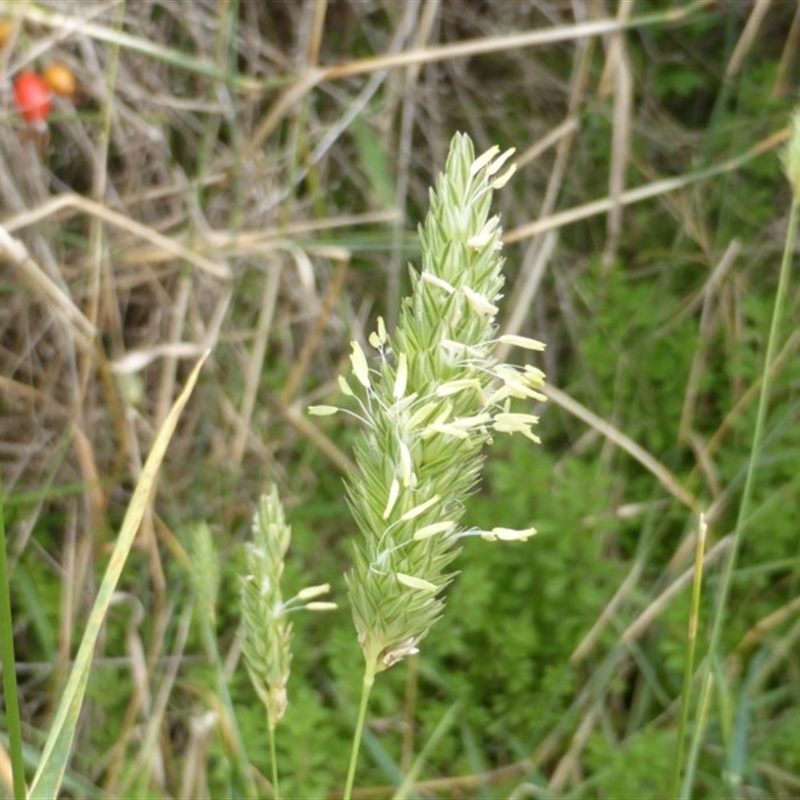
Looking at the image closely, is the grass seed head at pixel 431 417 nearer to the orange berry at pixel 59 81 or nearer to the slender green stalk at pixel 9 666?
the slender green stalk at pixel 9 666

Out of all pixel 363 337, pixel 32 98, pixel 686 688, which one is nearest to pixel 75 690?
pixel 686 688

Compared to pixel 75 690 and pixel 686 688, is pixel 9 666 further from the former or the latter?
pixel 686 688

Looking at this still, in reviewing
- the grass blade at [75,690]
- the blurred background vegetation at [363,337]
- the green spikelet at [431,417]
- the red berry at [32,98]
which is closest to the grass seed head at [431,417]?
the green spikelet at [431,417]

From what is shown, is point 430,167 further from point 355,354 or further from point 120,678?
point 355,354

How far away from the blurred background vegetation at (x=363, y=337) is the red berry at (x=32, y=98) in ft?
0.11

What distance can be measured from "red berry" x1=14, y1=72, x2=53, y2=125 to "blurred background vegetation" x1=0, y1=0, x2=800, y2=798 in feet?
0.11

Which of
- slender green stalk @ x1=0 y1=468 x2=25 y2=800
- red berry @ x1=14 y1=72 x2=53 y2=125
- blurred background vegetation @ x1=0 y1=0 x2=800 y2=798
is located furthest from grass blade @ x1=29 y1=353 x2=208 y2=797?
red berry @ x1=14 y1=72 x2=53 y2=125

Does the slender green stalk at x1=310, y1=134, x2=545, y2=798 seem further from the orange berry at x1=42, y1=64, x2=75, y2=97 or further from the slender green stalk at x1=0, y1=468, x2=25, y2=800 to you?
the orange berry at x1=42, y1=64, x2=75, y2=97

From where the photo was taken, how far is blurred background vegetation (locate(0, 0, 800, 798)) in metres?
1.50

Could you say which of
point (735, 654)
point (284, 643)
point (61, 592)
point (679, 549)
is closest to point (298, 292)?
point (61, 592)

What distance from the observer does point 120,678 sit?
1660mm

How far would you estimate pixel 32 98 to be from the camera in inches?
59.1

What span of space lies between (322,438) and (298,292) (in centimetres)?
23

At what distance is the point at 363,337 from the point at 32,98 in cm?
59
